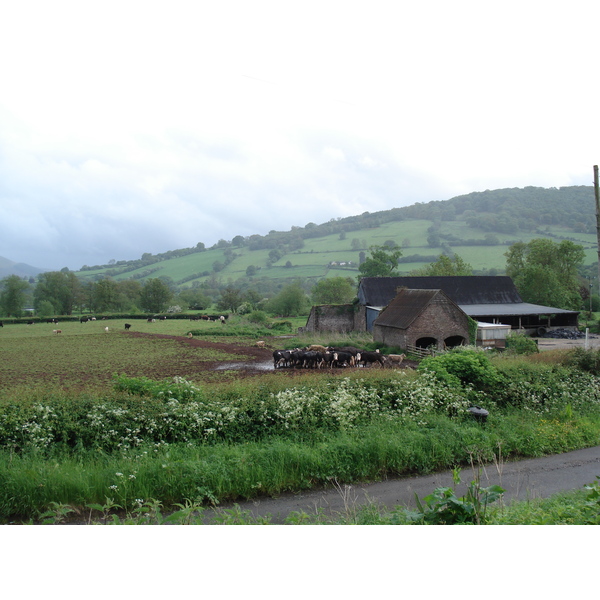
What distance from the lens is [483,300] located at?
32531 mm

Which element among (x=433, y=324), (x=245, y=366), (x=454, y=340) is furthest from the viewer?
(x=454, y=340)

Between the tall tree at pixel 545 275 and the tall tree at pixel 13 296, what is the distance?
2932 centimetres

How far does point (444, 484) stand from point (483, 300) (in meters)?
29.1

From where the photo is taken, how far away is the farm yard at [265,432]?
5.01 meters

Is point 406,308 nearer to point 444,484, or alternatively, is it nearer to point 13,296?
point 13,296

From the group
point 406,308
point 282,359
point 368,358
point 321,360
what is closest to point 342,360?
point 321,360

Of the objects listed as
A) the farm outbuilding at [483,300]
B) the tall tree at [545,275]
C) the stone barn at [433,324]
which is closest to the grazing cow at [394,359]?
the stone barn at [433,324]

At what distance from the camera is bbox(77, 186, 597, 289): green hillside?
19.2 meters

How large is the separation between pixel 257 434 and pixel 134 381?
246 cm

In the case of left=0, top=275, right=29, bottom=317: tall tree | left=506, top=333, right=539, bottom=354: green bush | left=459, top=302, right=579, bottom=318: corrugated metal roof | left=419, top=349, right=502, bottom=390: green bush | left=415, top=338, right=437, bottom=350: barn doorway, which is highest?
left=0, top=275, right=29, bottom=317: tall tree

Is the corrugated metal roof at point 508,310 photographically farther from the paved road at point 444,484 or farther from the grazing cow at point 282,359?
the paved road at point 444,484

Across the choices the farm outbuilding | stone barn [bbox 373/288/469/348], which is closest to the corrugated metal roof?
the farm outbuilding

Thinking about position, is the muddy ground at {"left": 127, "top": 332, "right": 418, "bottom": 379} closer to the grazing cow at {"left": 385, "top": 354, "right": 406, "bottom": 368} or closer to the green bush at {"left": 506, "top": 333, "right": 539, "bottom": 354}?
the grazing cow at {"left": 385, "top": 354, "right": 406, "bottom": 368}

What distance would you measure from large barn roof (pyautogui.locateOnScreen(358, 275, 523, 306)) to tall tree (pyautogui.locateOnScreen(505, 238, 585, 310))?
2.96 metres
